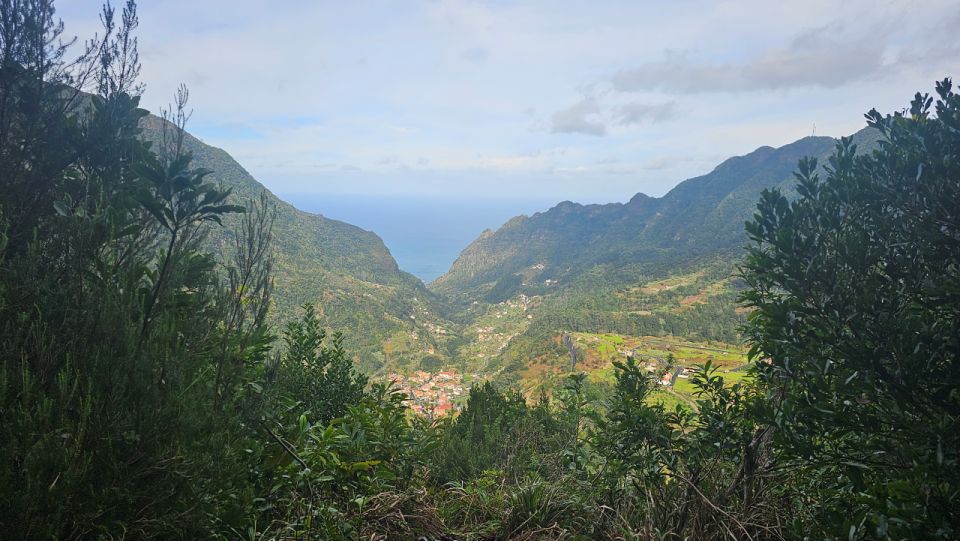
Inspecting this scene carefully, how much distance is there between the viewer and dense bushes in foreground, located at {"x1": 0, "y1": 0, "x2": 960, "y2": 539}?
176cm

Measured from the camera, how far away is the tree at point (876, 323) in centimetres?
178

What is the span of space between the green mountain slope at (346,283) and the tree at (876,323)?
50.4 metres

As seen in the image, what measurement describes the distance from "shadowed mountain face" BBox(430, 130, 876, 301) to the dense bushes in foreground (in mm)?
108721

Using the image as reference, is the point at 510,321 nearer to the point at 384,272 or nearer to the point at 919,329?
the point at 384,272

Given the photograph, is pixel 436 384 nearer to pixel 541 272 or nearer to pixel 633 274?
pixel 633 274

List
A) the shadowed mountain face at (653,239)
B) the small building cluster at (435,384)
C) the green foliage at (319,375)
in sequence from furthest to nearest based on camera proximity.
Result: the shadowed mountain face at (653,239) → the small building cluster at (435,384) → the green foliage at (319,375)

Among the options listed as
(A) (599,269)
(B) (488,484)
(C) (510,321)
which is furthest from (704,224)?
(B) (488,484)

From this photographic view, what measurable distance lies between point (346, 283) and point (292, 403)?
3436 inches

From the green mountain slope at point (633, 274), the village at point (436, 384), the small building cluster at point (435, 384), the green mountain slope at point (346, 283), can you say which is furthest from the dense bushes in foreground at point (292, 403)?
the green mountain slope at point (346, 283)

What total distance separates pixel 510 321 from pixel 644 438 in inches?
4095

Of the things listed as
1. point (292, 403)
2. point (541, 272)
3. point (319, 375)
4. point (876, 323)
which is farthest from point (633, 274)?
point (876, 323)

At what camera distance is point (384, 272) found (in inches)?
4862

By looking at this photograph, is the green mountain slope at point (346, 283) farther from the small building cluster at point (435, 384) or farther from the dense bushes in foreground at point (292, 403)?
the dense bushes in foreground at point (292, 403)

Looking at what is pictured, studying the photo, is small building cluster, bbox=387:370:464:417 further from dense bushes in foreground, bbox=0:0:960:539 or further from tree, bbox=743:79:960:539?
tree, bbox=743:79:960:539
